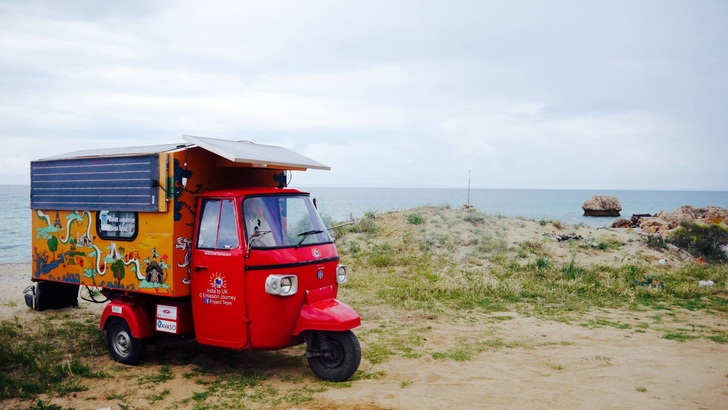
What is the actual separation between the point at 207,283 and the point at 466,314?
560 cm

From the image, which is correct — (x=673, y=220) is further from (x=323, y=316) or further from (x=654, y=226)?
(x=323, y=316)

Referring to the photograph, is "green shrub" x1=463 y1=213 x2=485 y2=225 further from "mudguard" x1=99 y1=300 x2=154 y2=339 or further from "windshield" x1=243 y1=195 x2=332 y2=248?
"mudguard" x1=99 y1=300 x2=154 y2=339

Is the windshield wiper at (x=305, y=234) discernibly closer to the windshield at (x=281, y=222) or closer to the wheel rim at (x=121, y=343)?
the windshield at (x=281, y=222)

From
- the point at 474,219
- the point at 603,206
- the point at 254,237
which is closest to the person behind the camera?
the point at 254,237

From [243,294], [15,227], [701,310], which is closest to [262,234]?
[243,294]

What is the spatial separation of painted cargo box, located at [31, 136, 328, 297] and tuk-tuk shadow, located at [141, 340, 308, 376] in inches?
45.2

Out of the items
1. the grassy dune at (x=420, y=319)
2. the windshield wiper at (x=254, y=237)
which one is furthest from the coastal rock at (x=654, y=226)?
the windshield wiper at (x=254, y=237)

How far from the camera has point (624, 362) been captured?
7.53 meters

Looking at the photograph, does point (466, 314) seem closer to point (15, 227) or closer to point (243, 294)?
point (243, 294)

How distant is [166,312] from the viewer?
7055 mm

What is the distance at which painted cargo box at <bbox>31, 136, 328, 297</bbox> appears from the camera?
6.86 m

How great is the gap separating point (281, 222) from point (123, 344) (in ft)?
9.20

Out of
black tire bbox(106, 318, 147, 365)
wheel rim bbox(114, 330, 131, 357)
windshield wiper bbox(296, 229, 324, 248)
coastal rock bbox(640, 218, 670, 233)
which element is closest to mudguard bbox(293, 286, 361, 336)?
windshield wiper bbox(296, 229, 324, 248)

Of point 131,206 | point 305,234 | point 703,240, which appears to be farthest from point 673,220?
point 131,206
